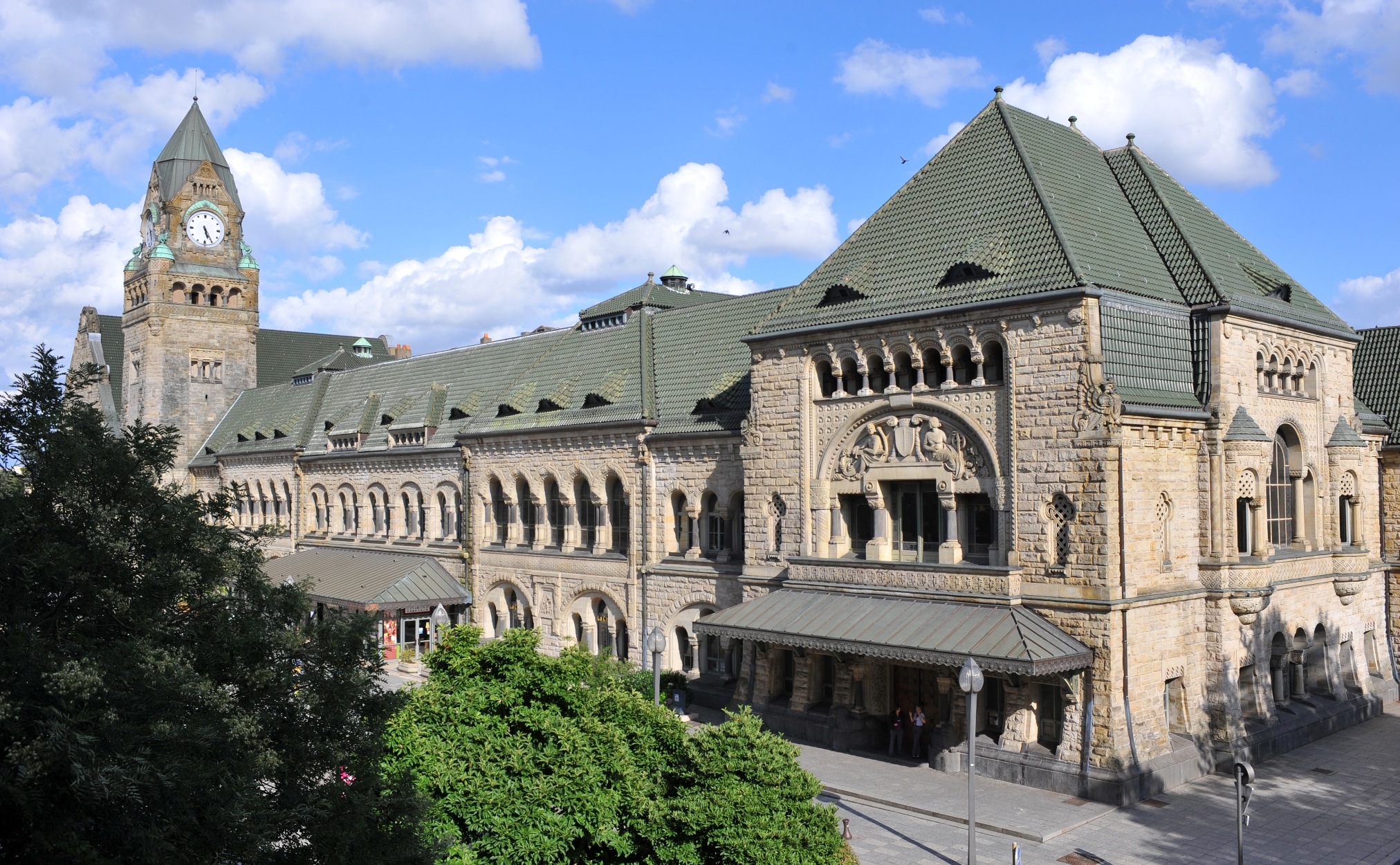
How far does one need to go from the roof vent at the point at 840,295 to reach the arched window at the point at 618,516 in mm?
12120

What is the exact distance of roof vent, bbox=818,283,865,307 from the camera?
30156mm

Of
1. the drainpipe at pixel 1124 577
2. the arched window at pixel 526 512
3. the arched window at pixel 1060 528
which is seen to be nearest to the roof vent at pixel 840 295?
the arched window at pixel 1060 528

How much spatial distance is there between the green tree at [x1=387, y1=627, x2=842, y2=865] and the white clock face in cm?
6176

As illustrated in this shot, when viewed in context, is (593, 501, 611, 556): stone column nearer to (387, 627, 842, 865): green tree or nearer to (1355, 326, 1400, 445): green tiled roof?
(387, 627, 842, 865): green tree

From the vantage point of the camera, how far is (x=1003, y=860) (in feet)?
68.7

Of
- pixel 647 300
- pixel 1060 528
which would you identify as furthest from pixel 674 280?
pixel 1060 528

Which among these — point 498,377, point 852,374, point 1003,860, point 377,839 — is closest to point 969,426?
point 852,374

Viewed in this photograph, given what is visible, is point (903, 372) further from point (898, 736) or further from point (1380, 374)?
point (1380, 374)

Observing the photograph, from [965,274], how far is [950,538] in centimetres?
653

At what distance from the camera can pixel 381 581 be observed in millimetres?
46781

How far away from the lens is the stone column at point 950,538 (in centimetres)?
2747

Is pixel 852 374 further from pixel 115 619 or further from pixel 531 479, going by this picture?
pixel 115 619

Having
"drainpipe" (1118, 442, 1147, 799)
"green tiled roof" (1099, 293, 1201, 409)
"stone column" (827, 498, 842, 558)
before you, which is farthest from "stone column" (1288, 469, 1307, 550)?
"stone column" (827, 498, 842, 558)

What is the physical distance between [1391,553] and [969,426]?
18670 mm
